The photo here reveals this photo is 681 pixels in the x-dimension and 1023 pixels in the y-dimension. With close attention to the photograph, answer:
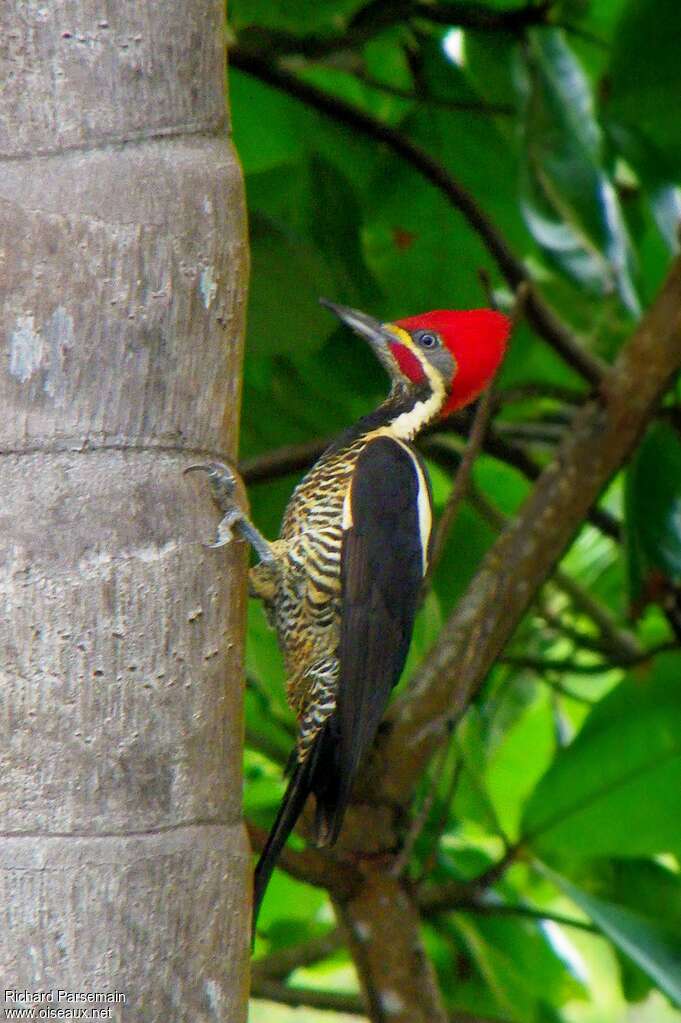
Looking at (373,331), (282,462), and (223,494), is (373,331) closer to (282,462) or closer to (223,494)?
(282,462)

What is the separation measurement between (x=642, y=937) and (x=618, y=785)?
0.30m

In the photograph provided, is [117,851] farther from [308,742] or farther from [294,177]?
[294,177]

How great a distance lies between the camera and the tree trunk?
1435 mm

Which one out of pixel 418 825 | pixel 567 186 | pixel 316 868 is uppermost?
pixel 567 186

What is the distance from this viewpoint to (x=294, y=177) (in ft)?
10.1

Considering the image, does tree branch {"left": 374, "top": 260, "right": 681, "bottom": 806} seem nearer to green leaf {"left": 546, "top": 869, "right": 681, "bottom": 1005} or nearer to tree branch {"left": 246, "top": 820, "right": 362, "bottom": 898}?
tree branch {"left": 246, "top": 820, "right": 362, "bottom": 898}

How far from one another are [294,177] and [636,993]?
187 centimetres

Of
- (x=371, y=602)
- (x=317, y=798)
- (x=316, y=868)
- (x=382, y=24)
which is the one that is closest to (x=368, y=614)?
(x=371, y=602)

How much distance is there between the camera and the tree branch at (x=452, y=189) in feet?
9.60

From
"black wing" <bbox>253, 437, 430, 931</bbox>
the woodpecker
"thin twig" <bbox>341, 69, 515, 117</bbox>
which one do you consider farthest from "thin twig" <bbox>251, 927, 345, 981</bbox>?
"thin twig" <bbox>341, 69, 515, 117</bbox>

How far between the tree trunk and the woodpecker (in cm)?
55

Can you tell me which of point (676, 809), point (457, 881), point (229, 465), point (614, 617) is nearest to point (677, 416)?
point (614, 617)

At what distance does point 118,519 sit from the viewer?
59.1 inches

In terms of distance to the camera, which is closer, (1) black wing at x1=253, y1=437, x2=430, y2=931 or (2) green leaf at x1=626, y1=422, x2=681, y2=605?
(1) black wing at x1=253, y1=437, x2=430, y2=931
